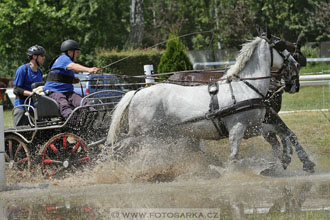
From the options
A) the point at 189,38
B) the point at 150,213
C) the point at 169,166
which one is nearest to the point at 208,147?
the point at 169,166

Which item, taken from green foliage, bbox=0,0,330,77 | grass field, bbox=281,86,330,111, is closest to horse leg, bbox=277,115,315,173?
grass field, bbox=281,86,330,111

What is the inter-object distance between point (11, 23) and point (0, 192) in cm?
2237

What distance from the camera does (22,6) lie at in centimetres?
2939

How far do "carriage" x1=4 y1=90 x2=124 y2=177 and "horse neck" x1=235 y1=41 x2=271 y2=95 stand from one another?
2.13m

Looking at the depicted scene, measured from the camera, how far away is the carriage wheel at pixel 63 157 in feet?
28.6

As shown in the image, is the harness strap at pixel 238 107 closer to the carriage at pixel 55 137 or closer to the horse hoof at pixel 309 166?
the horse hoof at pixel 309 166

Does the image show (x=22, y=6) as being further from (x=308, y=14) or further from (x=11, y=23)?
(x=308, y=14)

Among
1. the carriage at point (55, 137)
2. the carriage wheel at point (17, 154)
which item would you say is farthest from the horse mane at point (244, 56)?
the carriage wheel at point (17, 154)

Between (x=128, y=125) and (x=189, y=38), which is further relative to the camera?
(x=189, y=38)

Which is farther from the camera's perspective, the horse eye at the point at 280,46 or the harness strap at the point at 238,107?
the horse eye at the point at 280,46

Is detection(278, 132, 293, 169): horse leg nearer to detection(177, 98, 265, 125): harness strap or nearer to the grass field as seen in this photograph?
detection(177, 98, 265, 125): harness strap

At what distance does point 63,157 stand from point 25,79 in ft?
5.25

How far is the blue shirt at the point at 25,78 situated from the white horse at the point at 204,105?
2.07 metres

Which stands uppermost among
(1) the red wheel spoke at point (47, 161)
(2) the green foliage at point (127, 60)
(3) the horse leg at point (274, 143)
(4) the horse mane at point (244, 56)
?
(4) the horse mane at point (244, 56)
